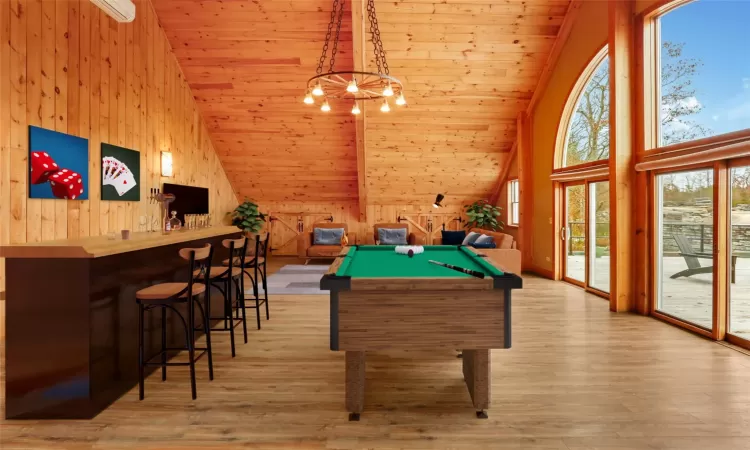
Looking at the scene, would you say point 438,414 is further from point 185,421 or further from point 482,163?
point 482,163

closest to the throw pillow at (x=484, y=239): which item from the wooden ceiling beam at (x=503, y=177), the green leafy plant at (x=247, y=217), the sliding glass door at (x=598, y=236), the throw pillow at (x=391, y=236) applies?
the sliding glass door at (x=598, y=236)

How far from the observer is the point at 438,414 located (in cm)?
276

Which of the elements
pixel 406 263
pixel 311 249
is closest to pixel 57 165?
pixel 406 263

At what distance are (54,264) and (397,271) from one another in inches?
86.3

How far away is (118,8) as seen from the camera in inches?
178

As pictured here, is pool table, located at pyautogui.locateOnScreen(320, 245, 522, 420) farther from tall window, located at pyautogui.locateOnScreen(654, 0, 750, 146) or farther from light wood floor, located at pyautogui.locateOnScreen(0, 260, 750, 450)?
tall window, located at pyautogui.locateOnScreen(654, 0, 750, 146)

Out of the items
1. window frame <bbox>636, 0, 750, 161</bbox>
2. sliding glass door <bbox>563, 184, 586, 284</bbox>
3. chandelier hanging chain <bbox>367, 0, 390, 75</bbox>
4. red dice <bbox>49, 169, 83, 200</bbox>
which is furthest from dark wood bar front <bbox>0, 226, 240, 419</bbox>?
sliding glass door <bbox>563, 184, 586, 284</bbox>

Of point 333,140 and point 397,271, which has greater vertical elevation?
point 333,140

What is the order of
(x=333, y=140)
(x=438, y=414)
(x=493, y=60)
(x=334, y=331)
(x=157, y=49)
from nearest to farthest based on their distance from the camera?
(x=334, y=331) → (x=438, y=414) → (x=157, y=49) → (x=493, y=60) → (x=333, y=140)

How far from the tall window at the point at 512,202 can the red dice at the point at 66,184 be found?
26.0 ft

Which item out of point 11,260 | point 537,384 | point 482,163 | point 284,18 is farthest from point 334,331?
point 482,163

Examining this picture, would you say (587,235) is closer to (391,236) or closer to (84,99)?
(391,236)

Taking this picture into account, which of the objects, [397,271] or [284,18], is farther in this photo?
[284,18]

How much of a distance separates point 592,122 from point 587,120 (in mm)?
136
